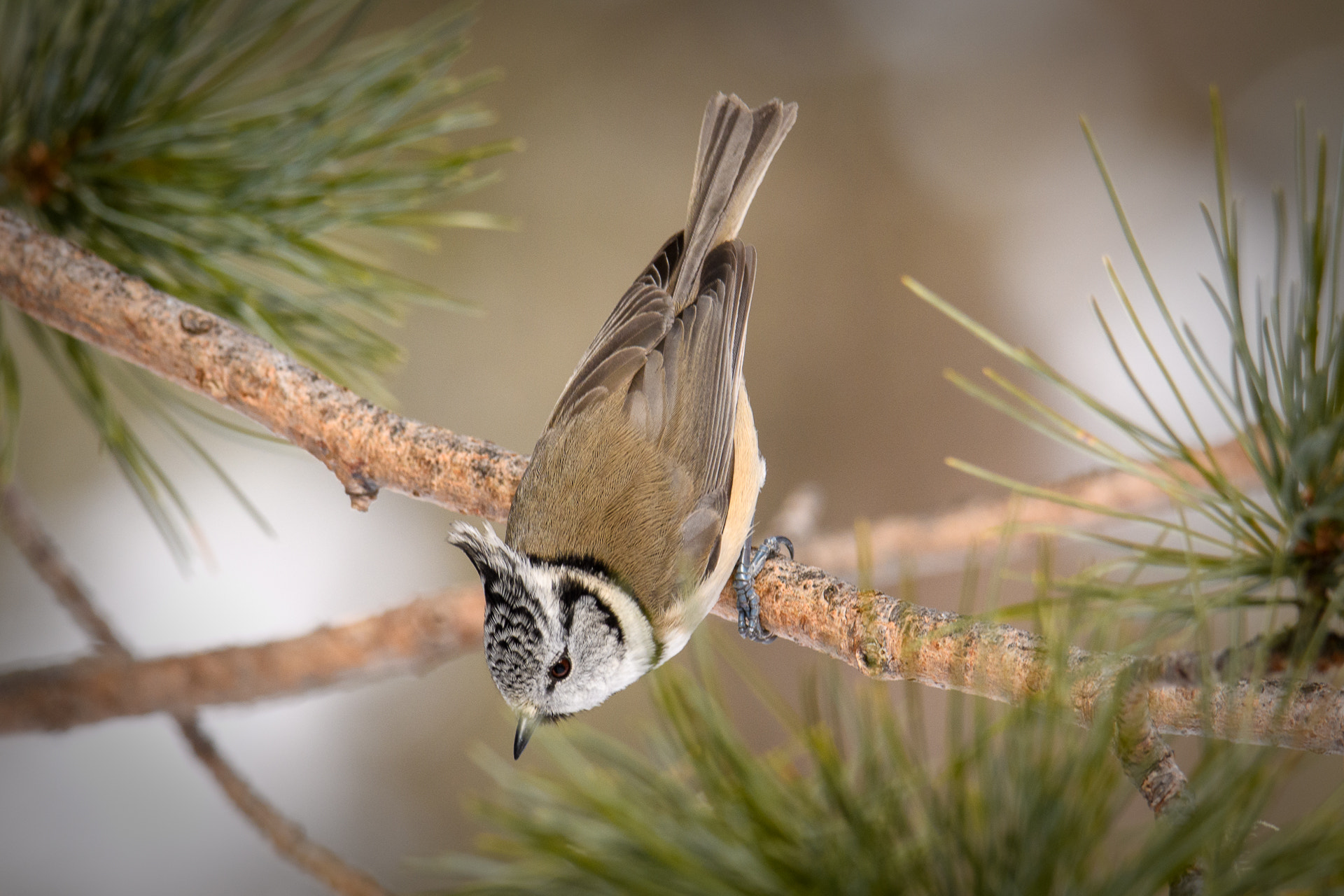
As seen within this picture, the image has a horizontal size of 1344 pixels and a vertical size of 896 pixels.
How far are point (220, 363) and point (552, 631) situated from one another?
44cm

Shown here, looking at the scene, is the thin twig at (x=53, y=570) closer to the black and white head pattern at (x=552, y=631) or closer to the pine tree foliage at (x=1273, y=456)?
the black and white head pattern at (x=552, y=631)

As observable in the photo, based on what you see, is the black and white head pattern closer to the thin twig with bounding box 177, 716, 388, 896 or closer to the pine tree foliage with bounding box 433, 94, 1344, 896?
the thin twig with bounding box 177, 716, 388, 896

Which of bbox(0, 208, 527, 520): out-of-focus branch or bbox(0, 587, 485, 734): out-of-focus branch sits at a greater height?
bbox(0, 208, 527, 520): out-of-focus branch

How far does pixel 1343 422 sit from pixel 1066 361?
1.56m

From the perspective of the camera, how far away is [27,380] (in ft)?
6.49

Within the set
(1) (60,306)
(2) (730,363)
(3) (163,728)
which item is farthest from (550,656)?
(3) (163,728)

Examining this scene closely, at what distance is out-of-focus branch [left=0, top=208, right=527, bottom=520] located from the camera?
0.94m

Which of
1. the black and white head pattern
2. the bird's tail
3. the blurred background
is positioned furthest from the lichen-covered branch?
the blurred background

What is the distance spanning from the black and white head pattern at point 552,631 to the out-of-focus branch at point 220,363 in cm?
12

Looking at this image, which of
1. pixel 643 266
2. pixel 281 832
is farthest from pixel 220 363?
pixel 643 266

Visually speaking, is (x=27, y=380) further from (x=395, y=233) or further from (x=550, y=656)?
(x=550, y=656)

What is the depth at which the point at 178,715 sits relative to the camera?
1.24m

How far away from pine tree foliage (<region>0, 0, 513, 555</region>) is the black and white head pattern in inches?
12.4

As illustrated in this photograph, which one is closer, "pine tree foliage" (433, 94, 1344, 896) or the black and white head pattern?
"pine tree foliage" (433, 94, 1344, 896)
